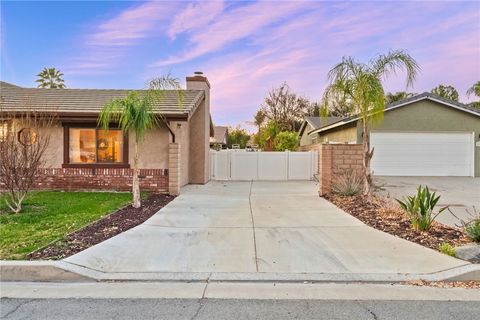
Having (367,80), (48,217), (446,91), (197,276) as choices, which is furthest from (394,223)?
(446,91)

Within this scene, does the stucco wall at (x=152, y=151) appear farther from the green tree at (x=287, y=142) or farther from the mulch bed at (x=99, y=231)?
the green tree at (x=287, y=142)

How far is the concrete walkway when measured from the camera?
16.9 feet

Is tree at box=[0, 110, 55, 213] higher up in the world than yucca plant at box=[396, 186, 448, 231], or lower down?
higher up

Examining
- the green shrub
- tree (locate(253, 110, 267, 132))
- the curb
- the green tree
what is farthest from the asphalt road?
tree (locate(253, 110, 267, 132))

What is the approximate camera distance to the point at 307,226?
24.6 ft

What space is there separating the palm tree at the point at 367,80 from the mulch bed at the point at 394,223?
2.12ft

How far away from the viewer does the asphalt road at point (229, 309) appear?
370cm

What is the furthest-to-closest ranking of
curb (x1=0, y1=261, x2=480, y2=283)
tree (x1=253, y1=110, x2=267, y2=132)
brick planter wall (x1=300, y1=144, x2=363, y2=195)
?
tree (x1=253, y1=110, x2=267, y2=132)
brick planter wall (x1=300, y1=144, x2=363, y2=195)
curb (x1=0, y1=261, x2=480, y2=283)

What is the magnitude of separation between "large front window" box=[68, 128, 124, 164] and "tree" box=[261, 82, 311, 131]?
32117 millimetres

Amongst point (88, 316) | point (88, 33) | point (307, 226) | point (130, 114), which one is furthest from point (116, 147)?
point (88, 316)

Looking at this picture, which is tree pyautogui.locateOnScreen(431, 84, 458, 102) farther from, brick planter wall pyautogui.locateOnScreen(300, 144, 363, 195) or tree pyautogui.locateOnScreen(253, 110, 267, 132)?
brick planter wall pyautogui.locateOnScreen(300, 144, 363, 195)

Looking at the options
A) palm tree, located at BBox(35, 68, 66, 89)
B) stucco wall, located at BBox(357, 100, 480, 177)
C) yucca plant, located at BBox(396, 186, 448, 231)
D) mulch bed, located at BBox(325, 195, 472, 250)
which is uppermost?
palm tree, located at BBox(35, 68, 66, 89)

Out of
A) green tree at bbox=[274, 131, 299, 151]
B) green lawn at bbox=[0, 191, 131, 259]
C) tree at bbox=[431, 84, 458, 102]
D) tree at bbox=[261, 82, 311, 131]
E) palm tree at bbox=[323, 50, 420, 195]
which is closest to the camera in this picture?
green lawn at bbox=[0, 191, 131, 259]

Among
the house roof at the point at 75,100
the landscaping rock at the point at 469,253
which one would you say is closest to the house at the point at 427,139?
the house roof at the point at 75,100
